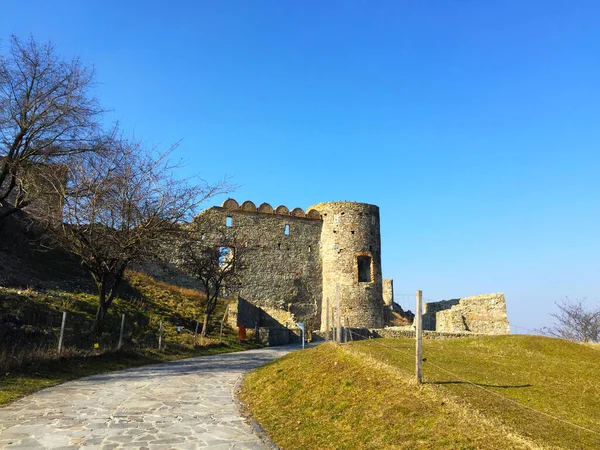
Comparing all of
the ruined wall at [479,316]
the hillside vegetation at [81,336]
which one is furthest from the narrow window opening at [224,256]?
the ruined wall at [479,316]

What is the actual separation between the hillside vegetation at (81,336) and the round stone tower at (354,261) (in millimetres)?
11152

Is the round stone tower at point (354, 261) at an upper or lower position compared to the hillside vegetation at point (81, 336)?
upper

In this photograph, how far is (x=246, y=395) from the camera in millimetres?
9234

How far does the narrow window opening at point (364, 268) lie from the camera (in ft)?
107

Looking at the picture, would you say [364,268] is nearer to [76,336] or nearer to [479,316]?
[479,316]

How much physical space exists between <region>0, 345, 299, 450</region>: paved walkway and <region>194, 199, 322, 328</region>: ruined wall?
21.2 meters

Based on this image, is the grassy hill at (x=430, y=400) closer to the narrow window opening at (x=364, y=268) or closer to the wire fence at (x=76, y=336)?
the wire fence at (x=76, y=336)

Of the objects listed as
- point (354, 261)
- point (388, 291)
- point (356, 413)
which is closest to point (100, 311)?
point (356, 413)

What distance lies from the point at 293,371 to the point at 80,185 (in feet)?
26.2

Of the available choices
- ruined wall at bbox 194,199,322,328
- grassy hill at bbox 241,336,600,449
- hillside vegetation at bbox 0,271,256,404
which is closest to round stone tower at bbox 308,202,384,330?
ruined wall at bbox 194,199,322,328

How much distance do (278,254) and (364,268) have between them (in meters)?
6.49

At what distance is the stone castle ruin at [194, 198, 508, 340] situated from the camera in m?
31.4

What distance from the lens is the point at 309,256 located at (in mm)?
33719

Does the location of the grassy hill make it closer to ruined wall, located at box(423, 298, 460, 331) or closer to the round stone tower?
the round stone tower
